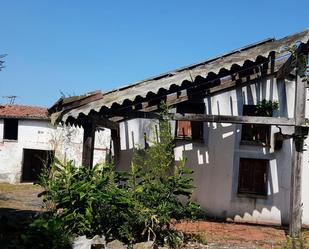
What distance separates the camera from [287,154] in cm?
1193

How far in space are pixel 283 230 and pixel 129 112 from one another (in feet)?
18.6

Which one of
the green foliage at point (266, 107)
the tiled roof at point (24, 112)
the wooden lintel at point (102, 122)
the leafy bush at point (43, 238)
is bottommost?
the leafy bush at point (43, 238)

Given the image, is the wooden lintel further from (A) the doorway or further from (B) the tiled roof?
(A) the doorway

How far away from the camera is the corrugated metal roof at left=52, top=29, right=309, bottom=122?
8.55 metres

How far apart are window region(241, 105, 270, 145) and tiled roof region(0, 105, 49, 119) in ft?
47.9

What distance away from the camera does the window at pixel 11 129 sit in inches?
958

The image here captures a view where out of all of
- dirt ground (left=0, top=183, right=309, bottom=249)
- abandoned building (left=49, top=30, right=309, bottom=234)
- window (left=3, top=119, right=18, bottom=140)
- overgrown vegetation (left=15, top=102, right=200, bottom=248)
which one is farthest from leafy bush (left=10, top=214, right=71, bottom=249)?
window (left=3, top=119, right=18, bottom=140)

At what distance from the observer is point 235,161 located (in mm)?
12055

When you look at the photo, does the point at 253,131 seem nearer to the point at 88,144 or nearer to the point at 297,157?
the point at 297,157

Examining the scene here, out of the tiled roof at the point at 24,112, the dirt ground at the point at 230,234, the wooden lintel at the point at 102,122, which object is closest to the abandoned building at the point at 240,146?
the wooden lintel at the point at 102,122

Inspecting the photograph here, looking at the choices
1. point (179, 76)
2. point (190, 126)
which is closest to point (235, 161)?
point (190, 126)

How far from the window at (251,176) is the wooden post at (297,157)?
2.74m

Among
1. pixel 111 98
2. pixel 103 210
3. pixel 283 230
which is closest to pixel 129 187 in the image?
pixel 103 210

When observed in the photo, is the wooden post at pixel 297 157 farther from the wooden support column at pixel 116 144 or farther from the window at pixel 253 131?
the wooden support column at pixel 116 144
